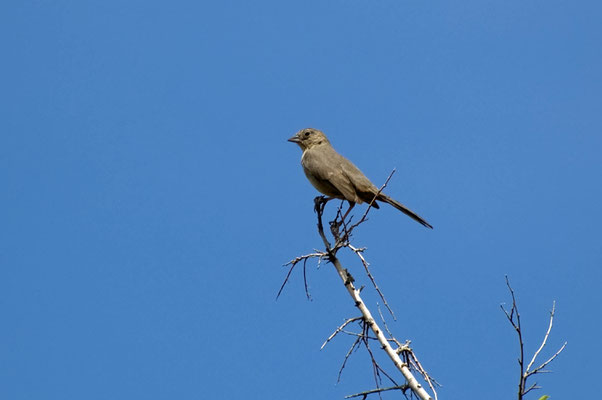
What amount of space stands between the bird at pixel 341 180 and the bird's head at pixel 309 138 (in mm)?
684

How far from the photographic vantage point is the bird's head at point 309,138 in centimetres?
1005

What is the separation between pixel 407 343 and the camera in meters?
5.01

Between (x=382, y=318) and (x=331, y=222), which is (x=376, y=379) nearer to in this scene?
(x=382, y=318)

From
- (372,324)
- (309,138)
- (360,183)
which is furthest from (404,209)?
(372,324)

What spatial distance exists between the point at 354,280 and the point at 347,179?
3159 millimetres

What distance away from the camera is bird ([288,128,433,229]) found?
8.41m

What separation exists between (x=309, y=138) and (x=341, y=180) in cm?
174

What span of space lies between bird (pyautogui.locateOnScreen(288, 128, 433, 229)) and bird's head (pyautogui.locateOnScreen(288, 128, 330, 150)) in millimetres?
684

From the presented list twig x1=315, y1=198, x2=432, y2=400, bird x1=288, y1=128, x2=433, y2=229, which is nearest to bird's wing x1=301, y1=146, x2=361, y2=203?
bird x1=288, y1=128, x2=433, y2=229

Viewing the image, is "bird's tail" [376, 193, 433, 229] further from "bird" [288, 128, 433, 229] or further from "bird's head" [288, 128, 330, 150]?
"bird's head" [288, 128, 330, 150]

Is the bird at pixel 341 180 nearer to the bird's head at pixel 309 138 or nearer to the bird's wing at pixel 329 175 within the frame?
the bird's wing at pixel 329 175

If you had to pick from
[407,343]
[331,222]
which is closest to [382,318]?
[407,343]

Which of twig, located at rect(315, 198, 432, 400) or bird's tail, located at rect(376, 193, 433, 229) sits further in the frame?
bird's tail, located at rect(376, 193, 433, 229)

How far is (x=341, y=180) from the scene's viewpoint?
8.49 meters
